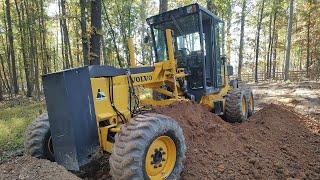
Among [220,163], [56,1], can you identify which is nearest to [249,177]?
[220,163]

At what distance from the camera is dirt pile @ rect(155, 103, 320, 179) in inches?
203

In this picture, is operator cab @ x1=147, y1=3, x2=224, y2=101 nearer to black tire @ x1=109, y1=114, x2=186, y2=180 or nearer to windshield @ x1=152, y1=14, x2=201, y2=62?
windshield @ x1=152, y1=14, x2=201, y2=62

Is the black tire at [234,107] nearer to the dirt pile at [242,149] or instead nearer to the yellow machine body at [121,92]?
the dirt pile at [242,149]

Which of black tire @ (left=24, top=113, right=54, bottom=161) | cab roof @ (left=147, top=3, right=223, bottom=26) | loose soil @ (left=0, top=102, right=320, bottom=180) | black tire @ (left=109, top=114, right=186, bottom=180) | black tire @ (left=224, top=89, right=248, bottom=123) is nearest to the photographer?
black tire @ (left=109, top=114, right=186, bottom=180)

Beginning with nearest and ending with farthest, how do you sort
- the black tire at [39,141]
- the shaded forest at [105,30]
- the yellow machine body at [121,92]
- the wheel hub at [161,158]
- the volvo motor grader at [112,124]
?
Answer: the volvo motor grader at [112,124] < the wheel hub at [161,158] < the yellow machine body at [121,92] < the black tire at [39,141] < the shaded forest at [105,30]

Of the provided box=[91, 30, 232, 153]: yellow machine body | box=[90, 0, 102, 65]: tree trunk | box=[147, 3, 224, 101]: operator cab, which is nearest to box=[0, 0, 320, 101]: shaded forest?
box=[90, 0, 102, 65]: tree trunk

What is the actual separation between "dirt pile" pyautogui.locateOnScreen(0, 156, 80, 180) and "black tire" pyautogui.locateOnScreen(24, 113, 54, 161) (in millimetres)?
141

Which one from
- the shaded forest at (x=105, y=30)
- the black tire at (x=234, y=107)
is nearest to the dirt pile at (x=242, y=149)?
the black tire at (x=234, y=107)

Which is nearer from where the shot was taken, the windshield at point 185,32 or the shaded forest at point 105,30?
the windshield at point 185,32

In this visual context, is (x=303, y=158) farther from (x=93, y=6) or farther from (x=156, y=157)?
(x=93, y=6)

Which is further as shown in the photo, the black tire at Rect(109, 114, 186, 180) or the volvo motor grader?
the volvo motor grader

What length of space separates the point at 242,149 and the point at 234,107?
7.75 feet

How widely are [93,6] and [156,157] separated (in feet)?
27.9

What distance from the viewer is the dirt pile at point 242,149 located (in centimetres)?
514
